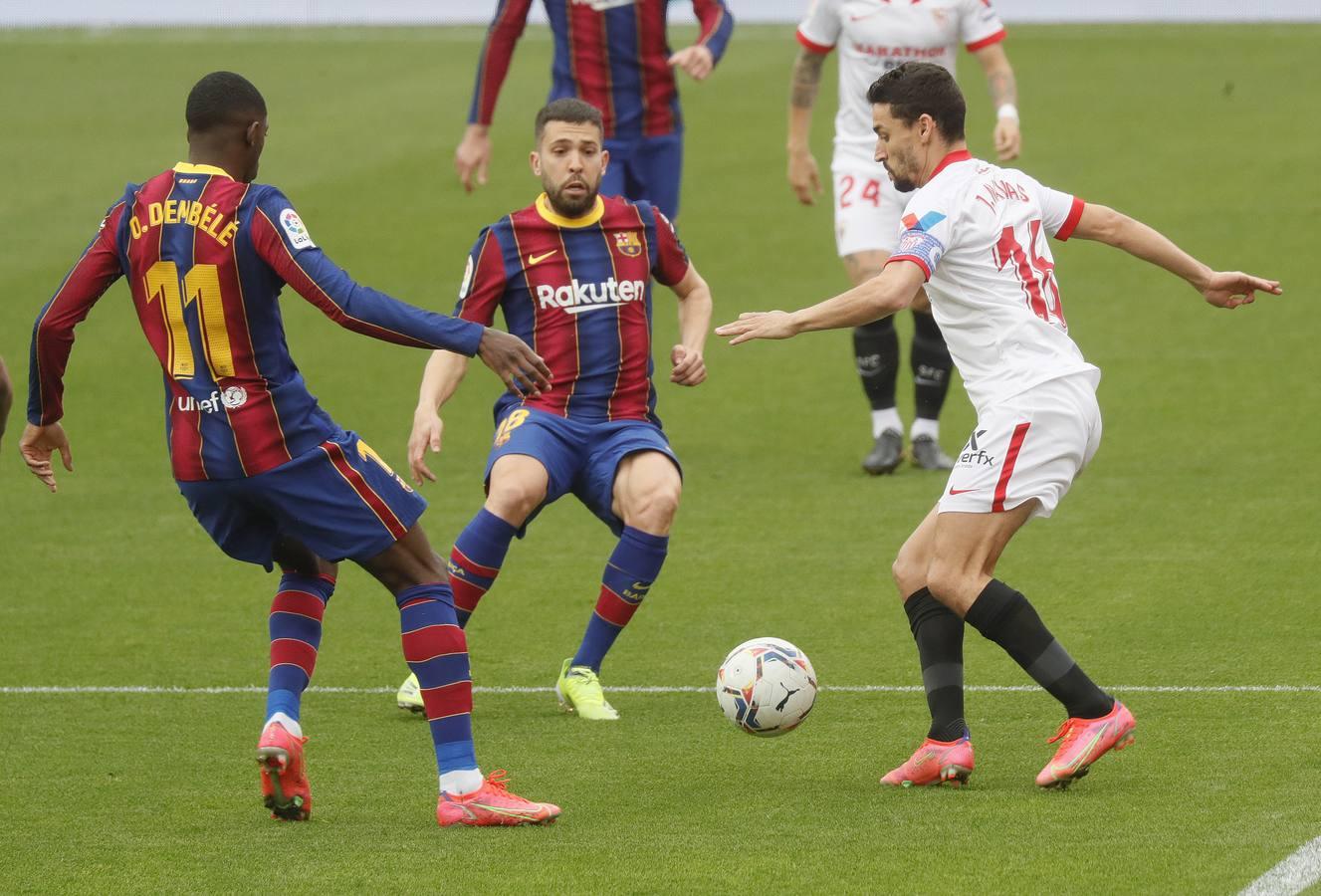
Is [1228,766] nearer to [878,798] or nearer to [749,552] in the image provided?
[878,798]

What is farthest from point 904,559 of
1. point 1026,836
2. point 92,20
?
point 92,20

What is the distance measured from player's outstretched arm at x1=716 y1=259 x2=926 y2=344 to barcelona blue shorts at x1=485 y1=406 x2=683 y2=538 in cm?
161

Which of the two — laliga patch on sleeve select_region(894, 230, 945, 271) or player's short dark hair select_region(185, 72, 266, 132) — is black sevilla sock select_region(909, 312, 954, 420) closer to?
laliga patch on sleeve select_region(894, 230, 945, 271)

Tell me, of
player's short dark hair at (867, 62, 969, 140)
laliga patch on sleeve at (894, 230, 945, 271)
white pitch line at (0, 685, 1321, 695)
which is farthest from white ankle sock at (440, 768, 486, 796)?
player's short dark hair at (867, 62, 969, 140)

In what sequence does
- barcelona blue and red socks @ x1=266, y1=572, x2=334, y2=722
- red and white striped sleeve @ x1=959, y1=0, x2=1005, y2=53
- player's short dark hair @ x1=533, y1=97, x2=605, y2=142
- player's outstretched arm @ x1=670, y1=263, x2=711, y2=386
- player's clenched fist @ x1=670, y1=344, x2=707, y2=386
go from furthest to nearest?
red and white striped sleeve @ x1=959, y1=0, x2=1005, y2=53 < player's short dark hair @ x1=533, y1=97, x2=605, y2=142 < player's outstretched arm @ x1=670, y1=263, x2=711, y2=386 < player's clenched fist @ x1=670, y1=344, x2=707, y2=386 < barcelona blue and red socks @ x1=266, y1=572, x2=334, y2=722

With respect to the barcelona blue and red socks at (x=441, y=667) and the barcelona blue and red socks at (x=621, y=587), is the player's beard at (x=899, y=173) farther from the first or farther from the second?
the barcelona blue and red socks at (x=441, y=667)

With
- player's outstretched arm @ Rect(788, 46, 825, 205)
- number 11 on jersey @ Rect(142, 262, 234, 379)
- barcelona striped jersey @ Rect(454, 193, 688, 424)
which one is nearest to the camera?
number 11 on jersey @ Rect(142, 262, 234, 379)

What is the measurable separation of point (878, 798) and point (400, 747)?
1529mm

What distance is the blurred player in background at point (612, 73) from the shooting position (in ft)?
32.8

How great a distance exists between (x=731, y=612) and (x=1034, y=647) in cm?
248

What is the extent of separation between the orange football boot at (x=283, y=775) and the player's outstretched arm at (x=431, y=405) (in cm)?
101

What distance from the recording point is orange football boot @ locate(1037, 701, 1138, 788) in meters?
5.32

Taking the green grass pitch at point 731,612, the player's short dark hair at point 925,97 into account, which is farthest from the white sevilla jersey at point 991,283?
the green grass pitch at point 731,612

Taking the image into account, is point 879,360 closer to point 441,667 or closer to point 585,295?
point 585,295
